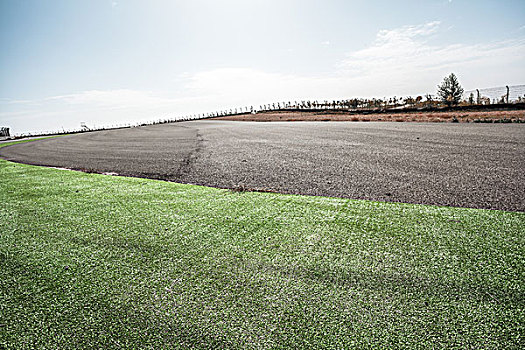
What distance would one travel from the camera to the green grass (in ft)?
4.80

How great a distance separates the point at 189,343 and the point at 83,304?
0.73m

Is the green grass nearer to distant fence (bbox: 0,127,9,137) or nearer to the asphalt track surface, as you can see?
the asphalt track surface

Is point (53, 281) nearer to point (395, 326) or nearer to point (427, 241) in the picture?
point (395, 326)

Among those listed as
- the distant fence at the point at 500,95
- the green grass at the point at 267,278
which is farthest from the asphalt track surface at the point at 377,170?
the distant fence at the point at 500,95

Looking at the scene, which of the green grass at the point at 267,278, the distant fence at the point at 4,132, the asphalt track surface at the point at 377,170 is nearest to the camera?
the green grass at the point at 267,278

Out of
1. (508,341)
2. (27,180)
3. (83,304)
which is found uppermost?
(27,180)

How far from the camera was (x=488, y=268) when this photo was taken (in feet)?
6.27

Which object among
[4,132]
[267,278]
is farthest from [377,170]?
[4,132]

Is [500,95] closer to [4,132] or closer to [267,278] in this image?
[267,278]

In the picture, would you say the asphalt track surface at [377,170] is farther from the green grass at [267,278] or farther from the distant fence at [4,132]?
the distant fence at [4,132]

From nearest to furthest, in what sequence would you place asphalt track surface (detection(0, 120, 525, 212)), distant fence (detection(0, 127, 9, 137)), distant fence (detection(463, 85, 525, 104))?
asphalt track surface (detection(0, 120, 525, 212)), distant fence (detection(463, 85, 525, 104)), distant fence (detection(0, 127, 9, 137))

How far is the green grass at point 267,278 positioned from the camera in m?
1.46

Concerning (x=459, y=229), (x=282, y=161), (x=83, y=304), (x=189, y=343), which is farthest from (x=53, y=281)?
(x=282, y=161)

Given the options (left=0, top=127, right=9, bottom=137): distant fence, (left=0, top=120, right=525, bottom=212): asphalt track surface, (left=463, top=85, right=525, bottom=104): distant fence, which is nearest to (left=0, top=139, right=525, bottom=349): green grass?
(left=0, top=120, right=525, bottom=212): asphalt track surface
